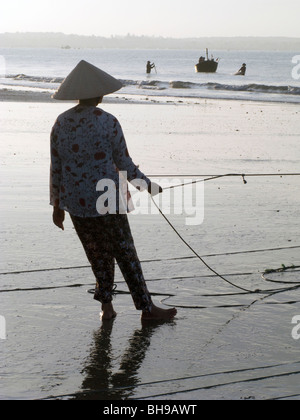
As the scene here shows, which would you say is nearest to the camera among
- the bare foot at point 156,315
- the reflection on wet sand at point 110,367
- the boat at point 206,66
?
the reflection on wet sand at point 110,367

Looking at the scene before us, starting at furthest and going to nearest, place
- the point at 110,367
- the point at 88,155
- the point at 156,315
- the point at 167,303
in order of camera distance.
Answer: the point at 167,303 → the point at 156,315 → the point at 88,155 → the point at 110,367

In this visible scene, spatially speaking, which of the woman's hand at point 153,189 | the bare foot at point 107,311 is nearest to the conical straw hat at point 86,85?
the woman's hand at point 153,189

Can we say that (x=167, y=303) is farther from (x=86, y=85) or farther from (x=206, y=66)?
(x=206, y=66)

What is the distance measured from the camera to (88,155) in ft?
16.7

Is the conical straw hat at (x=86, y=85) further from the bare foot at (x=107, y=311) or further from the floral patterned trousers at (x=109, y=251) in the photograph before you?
the bare foot at (x=107, y=311)

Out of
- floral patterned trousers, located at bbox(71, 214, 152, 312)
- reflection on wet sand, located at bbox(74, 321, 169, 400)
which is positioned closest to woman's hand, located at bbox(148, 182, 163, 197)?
floral patterned trousers, located at bbox(71, 214, 152, 312)

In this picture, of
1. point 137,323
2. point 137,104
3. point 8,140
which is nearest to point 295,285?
point 137,323

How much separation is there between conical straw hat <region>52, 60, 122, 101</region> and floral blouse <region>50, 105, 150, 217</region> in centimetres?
8

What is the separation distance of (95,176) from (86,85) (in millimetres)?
556

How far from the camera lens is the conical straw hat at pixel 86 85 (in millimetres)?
5137

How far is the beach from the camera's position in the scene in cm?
432

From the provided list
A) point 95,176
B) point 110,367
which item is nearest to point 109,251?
point 95,176

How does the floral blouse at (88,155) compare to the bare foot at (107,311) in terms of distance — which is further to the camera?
the bare foot at (107,311)

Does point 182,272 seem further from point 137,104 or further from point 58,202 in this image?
point 137,104
